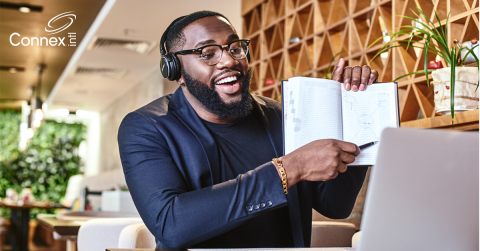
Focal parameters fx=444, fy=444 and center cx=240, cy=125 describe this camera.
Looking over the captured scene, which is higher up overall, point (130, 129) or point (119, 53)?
point (119, 53)

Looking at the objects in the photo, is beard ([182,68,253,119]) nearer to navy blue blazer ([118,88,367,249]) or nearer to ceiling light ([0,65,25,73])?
navy blue blazer ([118,88,367,249])

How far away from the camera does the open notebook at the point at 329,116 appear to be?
953 millimetres

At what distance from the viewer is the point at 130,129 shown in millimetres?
1146

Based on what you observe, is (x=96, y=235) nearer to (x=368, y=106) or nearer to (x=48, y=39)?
(x=368, y=106)

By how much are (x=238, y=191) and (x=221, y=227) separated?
0.08 metres

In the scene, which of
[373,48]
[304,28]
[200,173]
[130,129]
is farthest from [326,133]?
[304,28]

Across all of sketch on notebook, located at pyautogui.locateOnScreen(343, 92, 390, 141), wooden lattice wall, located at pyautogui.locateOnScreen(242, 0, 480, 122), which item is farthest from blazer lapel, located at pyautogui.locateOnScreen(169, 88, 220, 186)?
wooden lattice wall, located at pyautogui.locateOnScreen(242, 0, 480, 122)

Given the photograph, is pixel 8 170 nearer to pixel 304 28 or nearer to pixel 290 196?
pixel 304 28

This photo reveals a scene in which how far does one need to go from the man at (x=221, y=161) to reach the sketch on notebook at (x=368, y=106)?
3 centimetres

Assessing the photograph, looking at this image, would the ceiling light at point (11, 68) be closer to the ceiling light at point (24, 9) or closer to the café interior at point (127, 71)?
the café interior at point (127, 71)

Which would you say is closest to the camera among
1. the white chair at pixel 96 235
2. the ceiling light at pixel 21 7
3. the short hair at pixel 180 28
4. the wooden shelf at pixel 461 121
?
the short hair at pixel 180 28

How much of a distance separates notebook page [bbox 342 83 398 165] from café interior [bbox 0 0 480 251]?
0.06 m

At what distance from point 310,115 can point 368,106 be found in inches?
5.1

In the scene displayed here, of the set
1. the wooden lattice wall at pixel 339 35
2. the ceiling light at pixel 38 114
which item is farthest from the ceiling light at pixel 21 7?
the ceiling light at pixel 38 114
